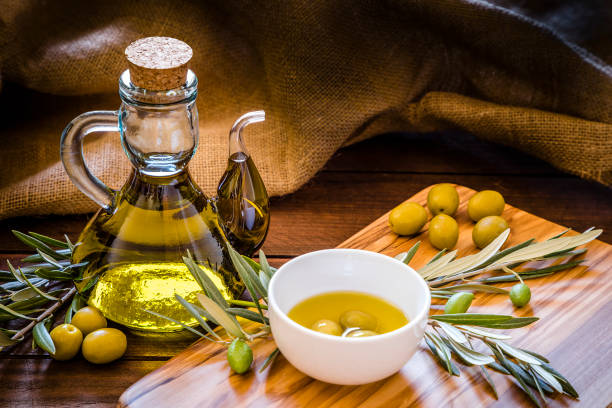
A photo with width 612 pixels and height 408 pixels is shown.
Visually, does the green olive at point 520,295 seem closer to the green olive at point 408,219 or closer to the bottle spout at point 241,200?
the green olive at point 408,219

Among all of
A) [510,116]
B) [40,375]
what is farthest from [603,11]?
[40,375]

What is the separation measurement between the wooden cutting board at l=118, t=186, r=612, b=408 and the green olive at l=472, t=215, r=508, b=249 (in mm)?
113

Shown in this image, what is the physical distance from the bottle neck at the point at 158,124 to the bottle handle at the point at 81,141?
0.03 metres

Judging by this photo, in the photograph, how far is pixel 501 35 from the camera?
1.16 metres

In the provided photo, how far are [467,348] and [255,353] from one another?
20cm

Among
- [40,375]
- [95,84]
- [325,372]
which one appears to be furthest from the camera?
[95,84]

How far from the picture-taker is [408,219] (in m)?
0.92

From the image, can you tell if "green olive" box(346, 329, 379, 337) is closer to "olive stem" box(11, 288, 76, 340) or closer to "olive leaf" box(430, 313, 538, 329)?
"olive leaf" box(430, 313, 538, 329)

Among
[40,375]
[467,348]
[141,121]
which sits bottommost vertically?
[40,375]

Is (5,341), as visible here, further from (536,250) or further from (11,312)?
(536,250)

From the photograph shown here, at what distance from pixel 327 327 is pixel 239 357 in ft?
0.29

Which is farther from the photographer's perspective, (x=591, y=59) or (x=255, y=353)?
(x=591, y=59)

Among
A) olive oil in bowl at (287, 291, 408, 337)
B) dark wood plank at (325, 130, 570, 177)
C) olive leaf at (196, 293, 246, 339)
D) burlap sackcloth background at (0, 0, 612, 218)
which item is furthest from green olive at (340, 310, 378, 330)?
dark wood plank at (325, 130, 570, 177)

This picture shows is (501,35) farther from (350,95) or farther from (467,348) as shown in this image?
(467,348)
